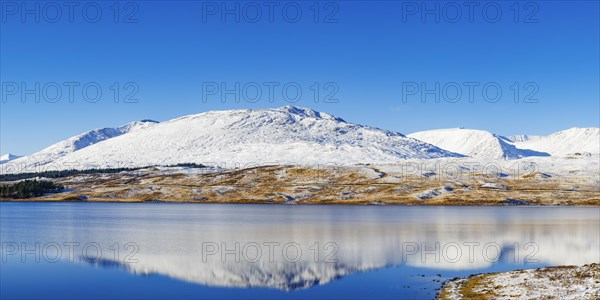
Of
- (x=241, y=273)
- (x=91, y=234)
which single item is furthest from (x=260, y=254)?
(x=91, y=234)

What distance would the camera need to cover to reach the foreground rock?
4384 centimetres

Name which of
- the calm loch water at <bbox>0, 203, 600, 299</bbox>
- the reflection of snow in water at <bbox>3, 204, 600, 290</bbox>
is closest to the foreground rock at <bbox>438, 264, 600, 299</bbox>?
the calm loch water at <bbox>0, 203, 600, 299</bbox>

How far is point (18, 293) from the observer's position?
155ft

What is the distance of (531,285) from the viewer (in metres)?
47.7

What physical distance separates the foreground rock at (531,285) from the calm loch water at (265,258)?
2756 mm

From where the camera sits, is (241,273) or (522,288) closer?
(522,288)

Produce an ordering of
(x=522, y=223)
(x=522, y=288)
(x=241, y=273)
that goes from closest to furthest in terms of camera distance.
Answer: (x=522, y=288)
(x=241, y=273)
(x=522, y=223)

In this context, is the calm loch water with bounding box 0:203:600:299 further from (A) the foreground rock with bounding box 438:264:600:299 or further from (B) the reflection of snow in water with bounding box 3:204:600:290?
(A) the foreground rock with bounding box 438:264:600:299

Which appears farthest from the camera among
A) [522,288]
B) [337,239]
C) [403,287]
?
[337,239]

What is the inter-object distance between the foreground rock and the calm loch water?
2756 millimetres

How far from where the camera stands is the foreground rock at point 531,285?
1726 inches

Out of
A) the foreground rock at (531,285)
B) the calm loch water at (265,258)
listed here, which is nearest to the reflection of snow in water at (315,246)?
the calm loch water at (265,258)

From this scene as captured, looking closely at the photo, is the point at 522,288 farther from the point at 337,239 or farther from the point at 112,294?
the point at 337,239

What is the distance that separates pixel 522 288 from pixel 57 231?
83343mm
